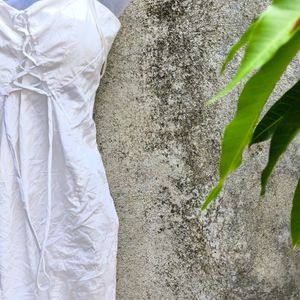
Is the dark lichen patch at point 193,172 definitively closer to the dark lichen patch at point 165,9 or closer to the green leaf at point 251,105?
the dark lichen patch at point 165,9

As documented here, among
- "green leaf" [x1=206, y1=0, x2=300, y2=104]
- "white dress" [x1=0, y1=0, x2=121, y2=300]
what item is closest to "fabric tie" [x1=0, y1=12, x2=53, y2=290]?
"white dress" [x1=0, y1=0, x2=121, y2=300]

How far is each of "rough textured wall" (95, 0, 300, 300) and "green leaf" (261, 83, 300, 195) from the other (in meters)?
0.64

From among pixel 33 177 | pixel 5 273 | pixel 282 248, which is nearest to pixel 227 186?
Answer: pixel 282 248

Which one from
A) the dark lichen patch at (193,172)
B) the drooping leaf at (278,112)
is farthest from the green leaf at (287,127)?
the dark lichen patch at (193,172)

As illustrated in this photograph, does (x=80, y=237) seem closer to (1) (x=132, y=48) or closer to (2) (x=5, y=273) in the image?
(2) (x=5, y=273)

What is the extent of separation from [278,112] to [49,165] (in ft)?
2.29

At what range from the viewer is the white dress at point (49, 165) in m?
1.41

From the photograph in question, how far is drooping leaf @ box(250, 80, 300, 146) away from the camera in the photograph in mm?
908

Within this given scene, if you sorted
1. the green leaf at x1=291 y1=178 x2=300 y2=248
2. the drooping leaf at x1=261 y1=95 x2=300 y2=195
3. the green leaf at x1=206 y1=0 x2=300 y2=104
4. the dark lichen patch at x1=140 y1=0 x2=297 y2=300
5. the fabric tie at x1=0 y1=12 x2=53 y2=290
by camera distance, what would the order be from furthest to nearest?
the dark lichen patch at x1=140 y1=0 x2=297 y2=300 → the fabric tie at x1=0 y1=12 x2=53 y2=290 → the green leaf at x1=291 y1=178 x2=300 y2=248 → the drooping leaf at x1=261 y1=95 x2=300 y2=195 → the green leaf at x1=206 y1=0 x2=300 y2=104

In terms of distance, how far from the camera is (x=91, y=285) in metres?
1.42

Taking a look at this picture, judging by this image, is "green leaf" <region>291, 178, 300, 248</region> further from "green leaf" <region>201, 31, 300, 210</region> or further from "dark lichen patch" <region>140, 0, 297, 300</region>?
"dark lichen patch" <region>140, 0, 297, 300</region>

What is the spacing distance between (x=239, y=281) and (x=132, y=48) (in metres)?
0.74

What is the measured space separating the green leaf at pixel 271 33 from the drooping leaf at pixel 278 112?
317mm

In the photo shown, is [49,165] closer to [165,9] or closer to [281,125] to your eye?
[165,9]
